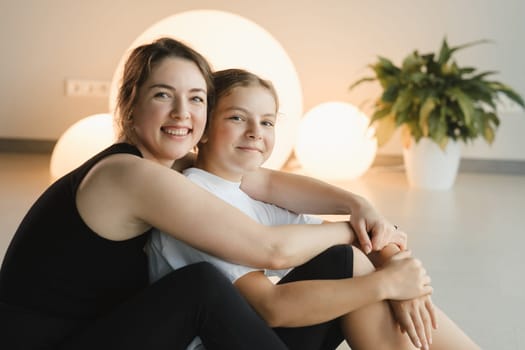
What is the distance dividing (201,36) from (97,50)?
1.54 meters

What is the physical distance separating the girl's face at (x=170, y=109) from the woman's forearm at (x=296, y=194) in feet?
0.91

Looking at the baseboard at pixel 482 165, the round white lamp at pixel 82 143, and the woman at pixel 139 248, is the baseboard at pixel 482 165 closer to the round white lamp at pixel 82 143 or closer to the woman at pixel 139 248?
the round white lamp at pixel 82 143

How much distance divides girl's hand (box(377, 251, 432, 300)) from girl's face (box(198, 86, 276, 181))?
34 centimetres

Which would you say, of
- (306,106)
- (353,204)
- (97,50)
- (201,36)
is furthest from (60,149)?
(353,204)

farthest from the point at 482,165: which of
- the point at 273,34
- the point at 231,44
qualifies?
the point at 231,44

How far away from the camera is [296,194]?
158 cm

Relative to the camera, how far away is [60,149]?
3295mm

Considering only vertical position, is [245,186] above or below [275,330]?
above

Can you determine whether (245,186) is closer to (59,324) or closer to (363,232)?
(363,232)

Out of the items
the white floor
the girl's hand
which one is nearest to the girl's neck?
the girl's hand

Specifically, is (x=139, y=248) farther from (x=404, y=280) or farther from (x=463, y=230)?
(x=463, y=230)

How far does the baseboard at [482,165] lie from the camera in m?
→ 4.53

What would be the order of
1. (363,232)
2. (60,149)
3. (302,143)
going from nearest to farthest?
(363,232), (60,149), (302,143)

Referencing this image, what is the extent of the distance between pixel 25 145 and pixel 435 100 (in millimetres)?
2522
